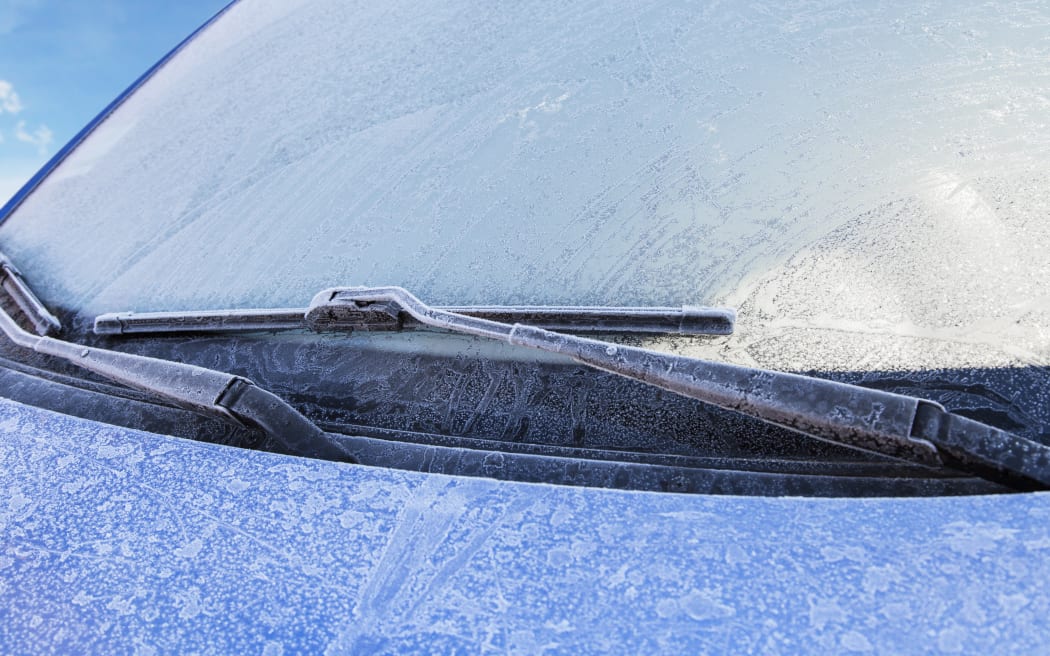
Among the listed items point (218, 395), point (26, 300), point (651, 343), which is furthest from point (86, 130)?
point (651, 343)

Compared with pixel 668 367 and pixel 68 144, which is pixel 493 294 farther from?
pixel 68 144

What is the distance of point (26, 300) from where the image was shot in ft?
4.93

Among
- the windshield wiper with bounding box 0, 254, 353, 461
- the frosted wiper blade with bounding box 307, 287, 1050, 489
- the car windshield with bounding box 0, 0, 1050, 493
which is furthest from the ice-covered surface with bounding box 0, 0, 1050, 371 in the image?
the windshield wiper with bounding box 0, 254, 353, 461

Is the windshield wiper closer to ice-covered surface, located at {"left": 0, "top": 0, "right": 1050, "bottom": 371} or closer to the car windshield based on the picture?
the car windshield

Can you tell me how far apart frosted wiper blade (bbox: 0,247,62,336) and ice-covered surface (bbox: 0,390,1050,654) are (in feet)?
1.87

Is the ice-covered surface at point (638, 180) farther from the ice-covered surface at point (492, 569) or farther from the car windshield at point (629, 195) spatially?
the ice-covered surface at point (492, 569)

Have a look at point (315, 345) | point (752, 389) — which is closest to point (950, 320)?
point (752, 389)

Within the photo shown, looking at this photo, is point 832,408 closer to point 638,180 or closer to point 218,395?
point 638,180

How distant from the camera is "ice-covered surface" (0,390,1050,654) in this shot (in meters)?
0.69

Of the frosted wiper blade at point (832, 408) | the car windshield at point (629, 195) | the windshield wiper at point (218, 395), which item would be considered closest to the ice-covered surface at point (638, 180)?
the car windshield at point (629, 195)

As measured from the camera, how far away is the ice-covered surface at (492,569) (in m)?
0.69

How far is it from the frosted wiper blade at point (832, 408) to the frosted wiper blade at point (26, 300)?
89 centimetres

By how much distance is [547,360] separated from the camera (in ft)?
3.58

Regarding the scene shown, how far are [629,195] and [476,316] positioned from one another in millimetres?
321
